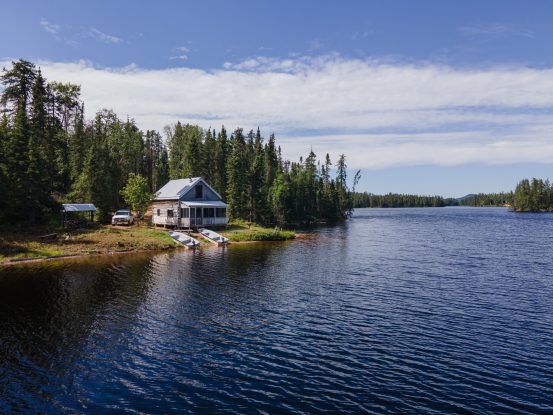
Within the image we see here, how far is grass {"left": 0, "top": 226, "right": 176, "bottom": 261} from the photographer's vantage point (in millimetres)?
46031

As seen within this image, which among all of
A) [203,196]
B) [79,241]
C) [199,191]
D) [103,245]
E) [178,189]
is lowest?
[103,245]

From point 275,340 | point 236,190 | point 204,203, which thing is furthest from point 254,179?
point 275,340

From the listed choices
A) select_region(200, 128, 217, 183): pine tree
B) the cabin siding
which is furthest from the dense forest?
the cabin siding

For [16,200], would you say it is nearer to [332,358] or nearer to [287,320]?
[287,320]

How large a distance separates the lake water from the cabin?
2723cm

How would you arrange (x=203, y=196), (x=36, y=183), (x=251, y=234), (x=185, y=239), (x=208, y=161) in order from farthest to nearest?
1. (x=208, y=161)
2. (x=203, y=196)
3. (x=251, y=234)
4. (x=185, y=239)
5. (x=36, y=183)

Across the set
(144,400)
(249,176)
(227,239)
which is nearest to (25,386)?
(144,400)

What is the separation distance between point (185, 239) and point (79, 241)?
14.5 m

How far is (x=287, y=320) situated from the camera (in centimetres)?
2370

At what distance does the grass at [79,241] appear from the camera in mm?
46031

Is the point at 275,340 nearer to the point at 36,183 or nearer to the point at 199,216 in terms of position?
the point at 199,216

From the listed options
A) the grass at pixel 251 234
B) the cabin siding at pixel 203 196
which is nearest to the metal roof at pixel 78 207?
the cabin siding at pixel 203 196

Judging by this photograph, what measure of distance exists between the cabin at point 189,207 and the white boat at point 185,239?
511 centimetres

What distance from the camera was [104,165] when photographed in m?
70.5
